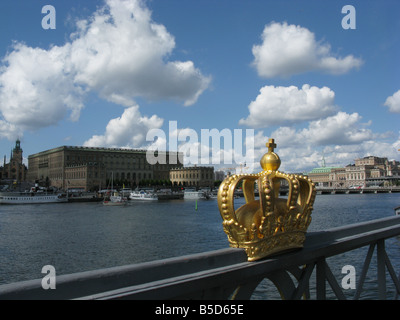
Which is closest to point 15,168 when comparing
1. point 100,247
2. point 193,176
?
point 193,176

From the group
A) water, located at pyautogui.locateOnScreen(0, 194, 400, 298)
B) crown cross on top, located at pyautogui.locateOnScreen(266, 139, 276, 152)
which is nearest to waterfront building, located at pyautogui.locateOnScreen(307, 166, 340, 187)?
water, located at pyautogui.locateOnScreen(0, 194, 400, 298)

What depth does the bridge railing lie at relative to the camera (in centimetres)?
194

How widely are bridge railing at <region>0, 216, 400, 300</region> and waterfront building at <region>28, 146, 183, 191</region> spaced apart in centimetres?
13243

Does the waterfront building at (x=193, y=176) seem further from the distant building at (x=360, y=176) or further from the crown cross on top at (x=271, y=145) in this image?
the crown cross on top at (x=271, y=145)

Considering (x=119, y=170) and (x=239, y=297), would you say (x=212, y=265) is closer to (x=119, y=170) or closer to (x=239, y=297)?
(x=239, y=297)

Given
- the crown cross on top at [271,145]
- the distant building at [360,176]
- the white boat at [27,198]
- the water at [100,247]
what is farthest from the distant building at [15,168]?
the crown cross on top at [271,145]

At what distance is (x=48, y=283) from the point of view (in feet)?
5.91

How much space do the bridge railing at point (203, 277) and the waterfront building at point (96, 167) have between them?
5214 inches

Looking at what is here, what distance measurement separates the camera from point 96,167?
133 metres
